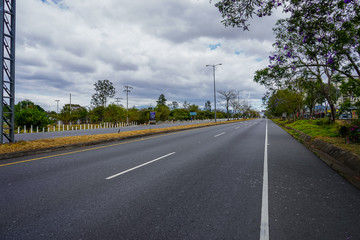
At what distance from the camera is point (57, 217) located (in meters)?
3.06

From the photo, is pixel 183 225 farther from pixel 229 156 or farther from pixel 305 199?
pixel 229 156

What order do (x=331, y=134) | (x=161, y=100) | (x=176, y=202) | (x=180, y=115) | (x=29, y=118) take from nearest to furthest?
1. (x=176, y=202)
2. (x=331, y=134)
3. (x=29, y=118)
4. (x=180, y=115)
5. (x=161, y=100)

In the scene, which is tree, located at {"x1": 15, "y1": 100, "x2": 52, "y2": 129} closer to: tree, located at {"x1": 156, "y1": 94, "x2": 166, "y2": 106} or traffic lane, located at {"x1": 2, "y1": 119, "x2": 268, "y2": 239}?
traffic lane, located at {"x1": 2, "y1": 119, "x2": 268, "y2": 239}

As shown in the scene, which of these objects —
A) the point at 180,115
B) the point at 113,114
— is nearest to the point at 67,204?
the point at 113,114

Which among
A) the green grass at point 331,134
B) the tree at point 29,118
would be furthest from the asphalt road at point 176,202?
the tree at point 29,118

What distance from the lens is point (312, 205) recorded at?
354 cm

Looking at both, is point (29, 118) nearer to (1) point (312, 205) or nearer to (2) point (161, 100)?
(1) point (312, 205)

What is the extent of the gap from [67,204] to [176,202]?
1.91 m

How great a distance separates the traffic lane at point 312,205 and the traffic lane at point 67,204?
8.11 feet

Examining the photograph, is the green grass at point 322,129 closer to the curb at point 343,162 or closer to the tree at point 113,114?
the curb at point 343,162

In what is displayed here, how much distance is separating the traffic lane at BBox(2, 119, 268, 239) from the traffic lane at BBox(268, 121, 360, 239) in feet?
8.11

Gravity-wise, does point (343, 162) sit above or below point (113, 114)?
below

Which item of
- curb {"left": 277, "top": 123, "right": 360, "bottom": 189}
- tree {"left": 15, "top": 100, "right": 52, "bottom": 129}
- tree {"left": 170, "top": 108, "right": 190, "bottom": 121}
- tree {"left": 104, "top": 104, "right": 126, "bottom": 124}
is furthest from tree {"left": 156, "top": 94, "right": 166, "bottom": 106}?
curb {"left": 277, "top": 123, "right": 360, "bottom": 189}

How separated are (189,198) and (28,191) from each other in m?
3.29
